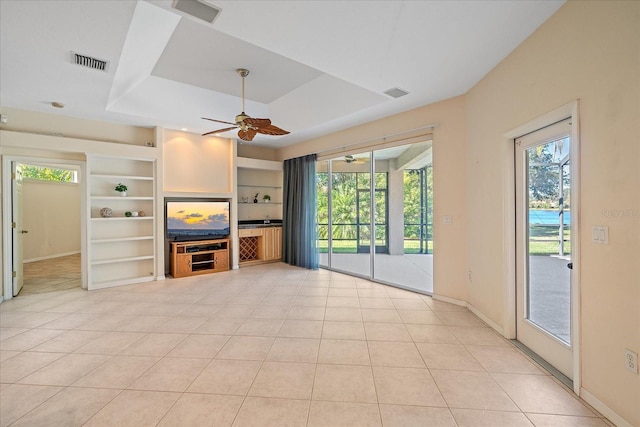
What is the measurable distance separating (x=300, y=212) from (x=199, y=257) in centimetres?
232

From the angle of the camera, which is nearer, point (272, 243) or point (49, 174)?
point (272, 243)

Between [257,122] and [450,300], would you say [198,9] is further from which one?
[450,300]

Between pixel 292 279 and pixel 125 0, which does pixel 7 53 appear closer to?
pixel 125 0

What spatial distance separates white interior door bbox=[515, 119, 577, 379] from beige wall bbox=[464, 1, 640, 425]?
243 millimetres

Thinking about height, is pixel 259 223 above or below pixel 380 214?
below

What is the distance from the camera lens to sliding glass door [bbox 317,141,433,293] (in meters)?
4.96

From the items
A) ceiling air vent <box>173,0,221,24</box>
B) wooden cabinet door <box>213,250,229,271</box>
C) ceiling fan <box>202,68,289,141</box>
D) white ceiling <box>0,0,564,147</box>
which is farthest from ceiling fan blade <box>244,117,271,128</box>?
wooden cabinet door <box>213,250,229,271</box>

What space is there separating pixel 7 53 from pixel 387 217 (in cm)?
640

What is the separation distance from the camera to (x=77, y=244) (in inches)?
331

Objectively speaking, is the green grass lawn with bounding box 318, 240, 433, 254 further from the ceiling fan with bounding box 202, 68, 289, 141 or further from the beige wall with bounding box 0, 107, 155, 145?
the beige wall with bounding box 0, 107, 155, 145

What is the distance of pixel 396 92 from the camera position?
3582 millimetres

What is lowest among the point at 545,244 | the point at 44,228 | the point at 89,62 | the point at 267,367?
the point at 267,367

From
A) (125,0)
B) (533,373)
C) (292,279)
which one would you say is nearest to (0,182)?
(125,0)

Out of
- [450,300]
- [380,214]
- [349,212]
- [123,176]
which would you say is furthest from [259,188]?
[450,300]
